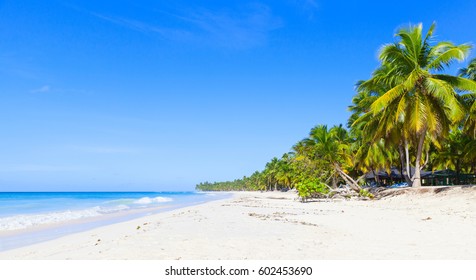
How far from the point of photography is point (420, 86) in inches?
786

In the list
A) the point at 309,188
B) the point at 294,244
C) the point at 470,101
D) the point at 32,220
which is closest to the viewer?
the point at 294,244

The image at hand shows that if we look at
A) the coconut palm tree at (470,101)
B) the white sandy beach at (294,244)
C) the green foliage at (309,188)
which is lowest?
the white sandy beach at (294,244)

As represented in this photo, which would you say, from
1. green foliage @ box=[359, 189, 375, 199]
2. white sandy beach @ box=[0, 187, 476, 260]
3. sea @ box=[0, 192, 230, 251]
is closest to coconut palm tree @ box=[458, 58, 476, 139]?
green foliage @ box=[359, 189, 375, 199]

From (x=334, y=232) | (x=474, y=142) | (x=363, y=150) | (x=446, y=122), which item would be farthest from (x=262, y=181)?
(x=334, y=232)

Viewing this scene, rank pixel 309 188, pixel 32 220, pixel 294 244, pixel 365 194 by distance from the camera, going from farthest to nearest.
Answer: pixel 309 188
pixel 365 194
pixel 32 220
pixel 294 244

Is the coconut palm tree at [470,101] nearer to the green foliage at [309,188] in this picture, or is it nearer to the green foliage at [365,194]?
the green foliage at [365,194]

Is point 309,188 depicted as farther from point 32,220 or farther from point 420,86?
point 32,220

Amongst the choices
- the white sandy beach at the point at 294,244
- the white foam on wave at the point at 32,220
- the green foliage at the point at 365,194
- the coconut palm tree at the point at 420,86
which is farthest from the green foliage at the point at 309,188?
the white sandy beach at the point at 294,244

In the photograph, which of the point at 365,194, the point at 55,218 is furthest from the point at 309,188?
the point at 55,218

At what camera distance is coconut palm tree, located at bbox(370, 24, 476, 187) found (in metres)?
18.4

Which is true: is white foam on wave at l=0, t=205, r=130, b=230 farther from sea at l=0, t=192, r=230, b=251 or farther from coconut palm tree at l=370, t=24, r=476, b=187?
coconut palm tree at l=370, t=24, r=476, b=187

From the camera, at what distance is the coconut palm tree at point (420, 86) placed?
1836cm

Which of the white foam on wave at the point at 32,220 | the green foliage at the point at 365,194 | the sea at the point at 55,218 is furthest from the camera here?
the green foliage at the point at 365,194

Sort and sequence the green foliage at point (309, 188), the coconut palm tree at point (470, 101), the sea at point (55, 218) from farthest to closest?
the green foliage at point (309, 188) → the coconut palm tree at point (470, 101) → the sea at point (55, 218)
